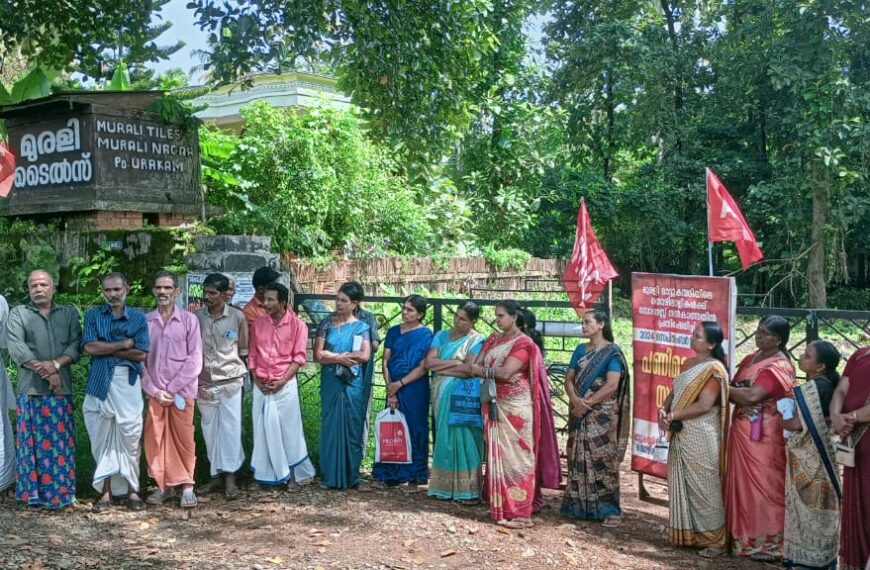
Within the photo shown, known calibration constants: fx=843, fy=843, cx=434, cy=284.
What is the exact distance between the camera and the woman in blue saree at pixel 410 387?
6465mm

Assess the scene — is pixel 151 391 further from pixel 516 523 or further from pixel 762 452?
pixel 762 452

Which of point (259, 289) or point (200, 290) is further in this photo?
point (200, 290)

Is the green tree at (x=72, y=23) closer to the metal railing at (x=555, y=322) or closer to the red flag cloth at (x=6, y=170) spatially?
the red flag cloth at (x=6, y=170)

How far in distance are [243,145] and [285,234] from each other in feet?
4.20

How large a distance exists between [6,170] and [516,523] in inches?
254

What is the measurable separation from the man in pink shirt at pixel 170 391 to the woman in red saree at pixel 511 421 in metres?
2.16

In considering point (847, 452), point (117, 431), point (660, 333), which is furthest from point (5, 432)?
point (847, 452)

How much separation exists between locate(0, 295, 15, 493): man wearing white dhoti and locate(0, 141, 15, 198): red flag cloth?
294 centimetres

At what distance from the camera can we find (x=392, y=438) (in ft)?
21.4

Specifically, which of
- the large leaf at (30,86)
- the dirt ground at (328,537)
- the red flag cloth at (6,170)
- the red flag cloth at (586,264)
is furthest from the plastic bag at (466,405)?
the large leaf at (30,86)

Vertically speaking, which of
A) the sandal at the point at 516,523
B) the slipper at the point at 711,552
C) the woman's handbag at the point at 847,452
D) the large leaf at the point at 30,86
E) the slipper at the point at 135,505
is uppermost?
the large leaf at the point at 30,86

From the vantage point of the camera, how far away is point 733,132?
21531mm

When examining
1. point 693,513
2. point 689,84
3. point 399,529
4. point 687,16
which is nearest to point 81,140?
point 399,529

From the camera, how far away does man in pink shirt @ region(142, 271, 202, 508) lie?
6066 millimetres
